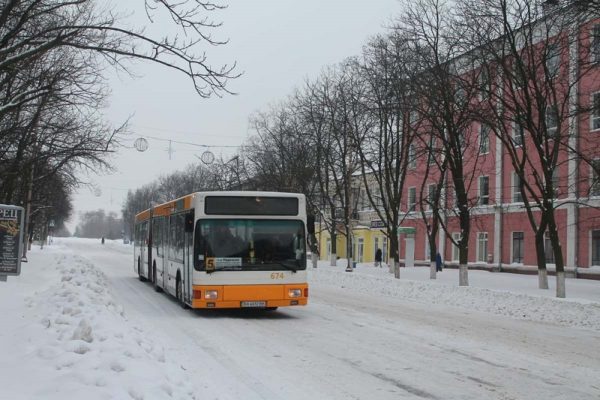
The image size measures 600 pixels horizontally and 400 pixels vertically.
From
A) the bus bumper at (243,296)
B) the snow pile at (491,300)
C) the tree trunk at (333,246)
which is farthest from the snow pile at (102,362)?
the tree trunk at (333,246)

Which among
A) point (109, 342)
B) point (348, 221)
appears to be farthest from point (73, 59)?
→ point (348, 221)

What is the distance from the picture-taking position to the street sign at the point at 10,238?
64.0 feet

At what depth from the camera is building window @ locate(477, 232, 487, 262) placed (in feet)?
152

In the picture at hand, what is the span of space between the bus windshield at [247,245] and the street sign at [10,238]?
8.13m

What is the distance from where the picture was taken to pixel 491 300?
20406 millimetres

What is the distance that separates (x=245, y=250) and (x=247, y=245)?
13 centimetres

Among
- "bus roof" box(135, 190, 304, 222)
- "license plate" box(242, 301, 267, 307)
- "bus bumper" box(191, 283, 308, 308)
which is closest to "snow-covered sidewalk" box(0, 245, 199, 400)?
"bus bumper" box(191, 283, 308, 308)

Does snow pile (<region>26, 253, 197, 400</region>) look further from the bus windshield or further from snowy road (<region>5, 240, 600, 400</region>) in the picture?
the bus windshield

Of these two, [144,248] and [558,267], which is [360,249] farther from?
[558,267]

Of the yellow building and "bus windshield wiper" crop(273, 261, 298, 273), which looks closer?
"bus windshield wiper" crop(273, 261, 298, 273)

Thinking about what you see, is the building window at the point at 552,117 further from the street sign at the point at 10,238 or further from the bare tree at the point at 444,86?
the street sign at the point at 10,238

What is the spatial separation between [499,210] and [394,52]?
61.1 ft

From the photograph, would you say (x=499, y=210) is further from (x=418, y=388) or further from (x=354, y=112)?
(x=418, y=388)

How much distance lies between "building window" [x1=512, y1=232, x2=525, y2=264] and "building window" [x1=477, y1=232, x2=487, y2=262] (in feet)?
10.6
